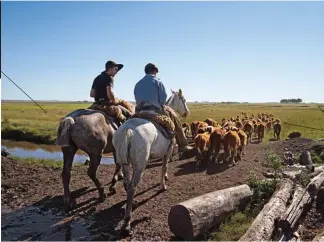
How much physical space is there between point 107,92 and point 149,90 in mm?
1712

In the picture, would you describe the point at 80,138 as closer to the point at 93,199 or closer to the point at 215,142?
the point at 93,199

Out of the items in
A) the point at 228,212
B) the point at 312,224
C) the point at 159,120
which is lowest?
the point at 312,224

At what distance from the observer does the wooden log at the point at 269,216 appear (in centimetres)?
605

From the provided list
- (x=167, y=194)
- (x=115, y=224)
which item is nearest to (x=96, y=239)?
(x=115, y=224)

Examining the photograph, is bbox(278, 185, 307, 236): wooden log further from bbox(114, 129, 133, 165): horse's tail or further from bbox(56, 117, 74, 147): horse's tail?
bbox(56, 117, 74, 147): horse's tail

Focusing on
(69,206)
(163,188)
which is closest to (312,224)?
(163,188)

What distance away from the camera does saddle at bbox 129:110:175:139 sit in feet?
26.7

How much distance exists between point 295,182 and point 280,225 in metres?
3.10

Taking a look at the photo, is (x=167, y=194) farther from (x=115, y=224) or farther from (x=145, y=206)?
(x=115, y=224)

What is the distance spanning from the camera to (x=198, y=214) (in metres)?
6.33

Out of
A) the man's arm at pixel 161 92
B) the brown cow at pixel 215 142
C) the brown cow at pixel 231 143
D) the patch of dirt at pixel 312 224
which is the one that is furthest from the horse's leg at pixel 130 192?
the brown cow at pixel 231 143

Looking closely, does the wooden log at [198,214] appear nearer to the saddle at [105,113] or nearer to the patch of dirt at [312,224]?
the patch of dirt at [312,224]

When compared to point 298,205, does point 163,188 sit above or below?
below

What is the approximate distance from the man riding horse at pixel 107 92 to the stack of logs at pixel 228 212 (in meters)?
3.92
